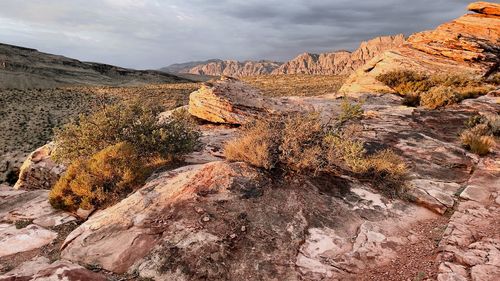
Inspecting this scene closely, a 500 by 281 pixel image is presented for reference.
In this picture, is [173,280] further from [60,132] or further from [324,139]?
[60,132]

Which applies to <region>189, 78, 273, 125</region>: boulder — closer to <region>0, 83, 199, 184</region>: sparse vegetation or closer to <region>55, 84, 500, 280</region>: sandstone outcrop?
<region>0, 83, 199, 184</region>: sparse vegetation

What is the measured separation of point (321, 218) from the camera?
291 inches

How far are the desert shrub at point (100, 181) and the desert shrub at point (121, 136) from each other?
1.09m

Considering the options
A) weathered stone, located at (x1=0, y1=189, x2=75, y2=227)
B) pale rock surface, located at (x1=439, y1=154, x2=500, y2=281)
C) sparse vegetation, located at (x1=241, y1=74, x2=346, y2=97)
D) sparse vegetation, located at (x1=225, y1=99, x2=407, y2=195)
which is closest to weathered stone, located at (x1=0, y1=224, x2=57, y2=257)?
weathered stone, located at (x1=0, y1=189, x2=75, y2=227)

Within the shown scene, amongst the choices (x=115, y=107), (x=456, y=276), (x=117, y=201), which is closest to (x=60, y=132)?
(x=115, y=107)

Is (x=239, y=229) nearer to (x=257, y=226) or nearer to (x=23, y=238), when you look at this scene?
(x=257, y=226)

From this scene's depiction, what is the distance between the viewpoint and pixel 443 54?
2452cm

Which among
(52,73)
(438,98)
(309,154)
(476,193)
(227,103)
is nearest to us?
(476,193)

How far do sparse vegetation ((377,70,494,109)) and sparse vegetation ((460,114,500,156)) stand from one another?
296 centimetres

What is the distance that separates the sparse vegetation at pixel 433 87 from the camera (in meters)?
17.7

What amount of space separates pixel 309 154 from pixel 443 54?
66.8 feet

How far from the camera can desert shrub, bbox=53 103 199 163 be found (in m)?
10.4

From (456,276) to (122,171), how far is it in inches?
287

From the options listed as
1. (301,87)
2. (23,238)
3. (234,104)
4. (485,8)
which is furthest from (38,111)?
(485,8)
